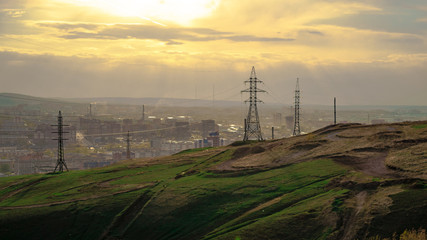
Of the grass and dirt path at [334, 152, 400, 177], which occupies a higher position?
dirt path at [334, 152, 400, 177]

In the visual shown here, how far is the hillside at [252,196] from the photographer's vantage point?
31.0 meters

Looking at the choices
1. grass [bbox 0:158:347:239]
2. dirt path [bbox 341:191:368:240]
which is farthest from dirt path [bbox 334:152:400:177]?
dirt path [bbox 341:191:368:240]

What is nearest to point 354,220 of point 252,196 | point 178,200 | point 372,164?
point 252,196

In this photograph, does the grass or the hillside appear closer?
the hillside

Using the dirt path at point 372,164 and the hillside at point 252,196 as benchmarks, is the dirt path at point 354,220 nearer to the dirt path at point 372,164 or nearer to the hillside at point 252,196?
the hillside at point 252,196

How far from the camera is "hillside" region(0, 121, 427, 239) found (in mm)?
31000

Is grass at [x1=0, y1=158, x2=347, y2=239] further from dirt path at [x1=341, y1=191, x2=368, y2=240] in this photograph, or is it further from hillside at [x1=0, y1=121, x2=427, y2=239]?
dirt path at [x1=341, y1=191, x2=368, y2=240]

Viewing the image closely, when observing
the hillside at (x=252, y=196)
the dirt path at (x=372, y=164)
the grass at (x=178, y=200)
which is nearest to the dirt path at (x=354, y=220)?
the hillside at (x=252, y=196)

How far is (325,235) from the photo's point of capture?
96.0 feet

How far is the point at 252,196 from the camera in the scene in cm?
4028

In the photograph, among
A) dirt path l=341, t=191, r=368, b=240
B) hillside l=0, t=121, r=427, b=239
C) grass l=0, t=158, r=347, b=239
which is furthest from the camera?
grass l=0, t=158, r=347, b=239

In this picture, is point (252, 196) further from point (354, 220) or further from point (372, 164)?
point (372, 164)

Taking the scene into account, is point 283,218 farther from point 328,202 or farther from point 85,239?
point 85,239

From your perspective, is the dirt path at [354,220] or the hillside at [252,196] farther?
the hillside at [252,196]
